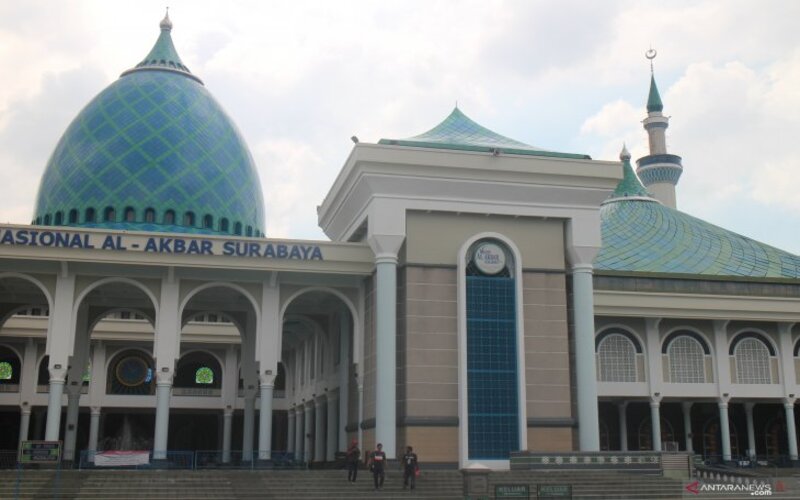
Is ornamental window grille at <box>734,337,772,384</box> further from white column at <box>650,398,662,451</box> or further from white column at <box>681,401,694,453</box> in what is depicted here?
white column at <box>650,398,662,451</box>

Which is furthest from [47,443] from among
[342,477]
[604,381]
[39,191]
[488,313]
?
[39,191]

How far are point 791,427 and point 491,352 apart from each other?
50.3 ft

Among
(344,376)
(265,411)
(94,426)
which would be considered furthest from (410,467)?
(94,426)

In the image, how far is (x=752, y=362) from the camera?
3653cm

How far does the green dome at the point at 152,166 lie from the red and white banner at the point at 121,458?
16.1 metres

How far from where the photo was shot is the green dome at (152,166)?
4062 cm

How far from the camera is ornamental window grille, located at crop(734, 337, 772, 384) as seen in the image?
3625 cm

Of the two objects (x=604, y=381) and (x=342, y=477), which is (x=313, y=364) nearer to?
(x=604, y=381)

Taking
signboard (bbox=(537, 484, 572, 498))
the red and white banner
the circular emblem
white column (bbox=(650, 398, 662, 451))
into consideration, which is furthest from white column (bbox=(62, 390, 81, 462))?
white column (bbox=(650, 398, 662, 451))

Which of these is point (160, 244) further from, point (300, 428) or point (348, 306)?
point (300, 428)

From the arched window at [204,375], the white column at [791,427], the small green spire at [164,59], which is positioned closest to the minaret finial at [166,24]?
the small green spire at [164,59]

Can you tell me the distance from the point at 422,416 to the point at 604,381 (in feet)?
35.8

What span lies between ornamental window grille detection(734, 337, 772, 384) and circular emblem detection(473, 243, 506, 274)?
44.0 feet

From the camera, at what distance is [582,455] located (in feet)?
82.7
